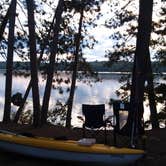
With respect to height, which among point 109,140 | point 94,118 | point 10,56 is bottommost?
point 109,140

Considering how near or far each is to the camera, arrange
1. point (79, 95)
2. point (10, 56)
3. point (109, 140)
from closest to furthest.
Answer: point (109, 140) → point (10, 56) → point (79, 95)

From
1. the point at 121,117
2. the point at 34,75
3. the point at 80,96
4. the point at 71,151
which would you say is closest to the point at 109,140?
the point at 121,117

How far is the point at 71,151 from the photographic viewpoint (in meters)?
8.61

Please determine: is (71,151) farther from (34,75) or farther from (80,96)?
(80,96)

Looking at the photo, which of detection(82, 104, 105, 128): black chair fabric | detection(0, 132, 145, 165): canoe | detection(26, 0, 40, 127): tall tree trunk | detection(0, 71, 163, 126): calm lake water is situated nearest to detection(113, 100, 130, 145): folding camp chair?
detection(82, 104, 105, 128): black chair fabric

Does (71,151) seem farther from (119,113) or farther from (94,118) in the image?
(119,113)

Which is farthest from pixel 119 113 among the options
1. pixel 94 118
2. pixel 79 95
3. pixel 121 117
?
pixel 79 95

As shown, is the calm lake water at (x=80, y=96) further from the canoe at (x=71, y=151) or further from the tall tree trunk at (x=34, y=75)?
Answer: the canoe at (x=71, y=151)

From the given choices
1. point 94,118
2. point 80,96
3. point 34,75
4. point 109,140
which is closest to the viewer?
point 94,118

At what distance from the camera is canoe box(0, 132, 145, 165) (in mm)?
8430

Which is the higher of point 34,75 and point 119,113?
point 34,75

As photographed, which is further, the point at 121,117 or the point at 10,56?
the point at 10,56

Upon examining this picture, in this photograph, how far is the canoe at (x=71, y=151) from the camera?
843cm

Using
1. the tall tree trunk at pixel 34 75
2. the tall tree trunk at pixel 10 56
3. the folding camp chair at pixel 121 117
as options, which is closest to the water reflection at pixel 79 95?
the tall tree trunk at pixel 10 56
